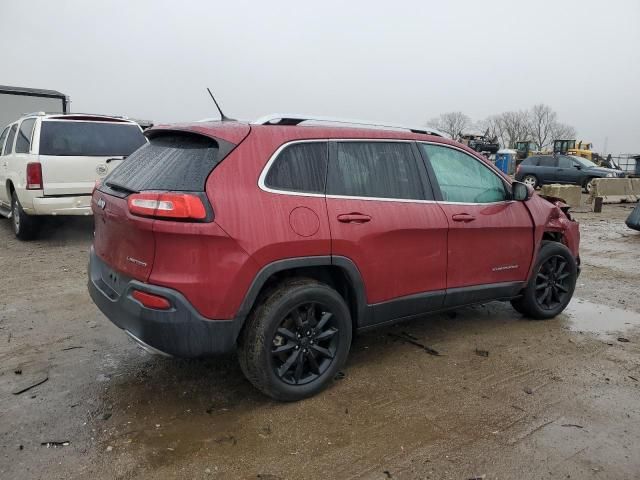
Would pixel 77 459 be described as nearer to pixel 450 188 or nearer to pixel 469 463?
pixel 469 463

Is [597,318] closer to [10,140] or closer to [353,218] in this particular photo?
[353,218]

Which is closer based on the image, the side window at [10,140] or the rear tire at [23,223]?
the rear tire at [23,223]

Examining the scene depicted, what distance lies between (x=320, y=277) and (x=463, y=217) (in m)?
1.29

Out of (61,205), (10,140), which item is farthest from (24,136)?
(61,205)

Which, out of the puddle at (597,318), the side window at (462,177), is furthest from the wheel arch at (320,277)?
the puddle at (597,318)

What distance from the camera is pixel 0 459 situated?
102 inches

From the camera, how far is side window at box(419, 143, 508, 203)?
392 centimetres

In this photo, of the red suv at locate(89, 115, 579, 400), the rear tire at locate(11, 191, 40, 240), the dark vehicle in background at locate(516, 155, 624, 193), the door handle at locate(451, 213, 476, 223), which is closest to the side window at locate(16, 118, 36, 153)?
the rear tire at locate(11, 191, 40, 240)

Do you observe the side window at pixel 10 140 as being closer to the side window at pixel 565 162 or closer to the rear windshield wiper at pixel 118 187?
the rear windshield wiper at pixel 118 187

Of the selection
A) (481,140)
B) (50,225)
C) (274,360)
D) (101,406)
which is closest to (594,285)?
(274,360)

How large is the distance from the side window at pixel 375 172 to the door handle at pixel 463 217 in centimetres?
31

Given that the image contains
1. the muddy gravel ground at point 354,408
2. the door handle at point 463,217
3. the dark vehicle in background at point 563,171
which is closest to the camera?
the muddy gravel ground at point 354,408

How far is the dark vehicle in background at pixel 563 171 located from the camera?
20.2 m

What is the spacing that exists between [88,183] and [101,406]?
5112 millimetres
